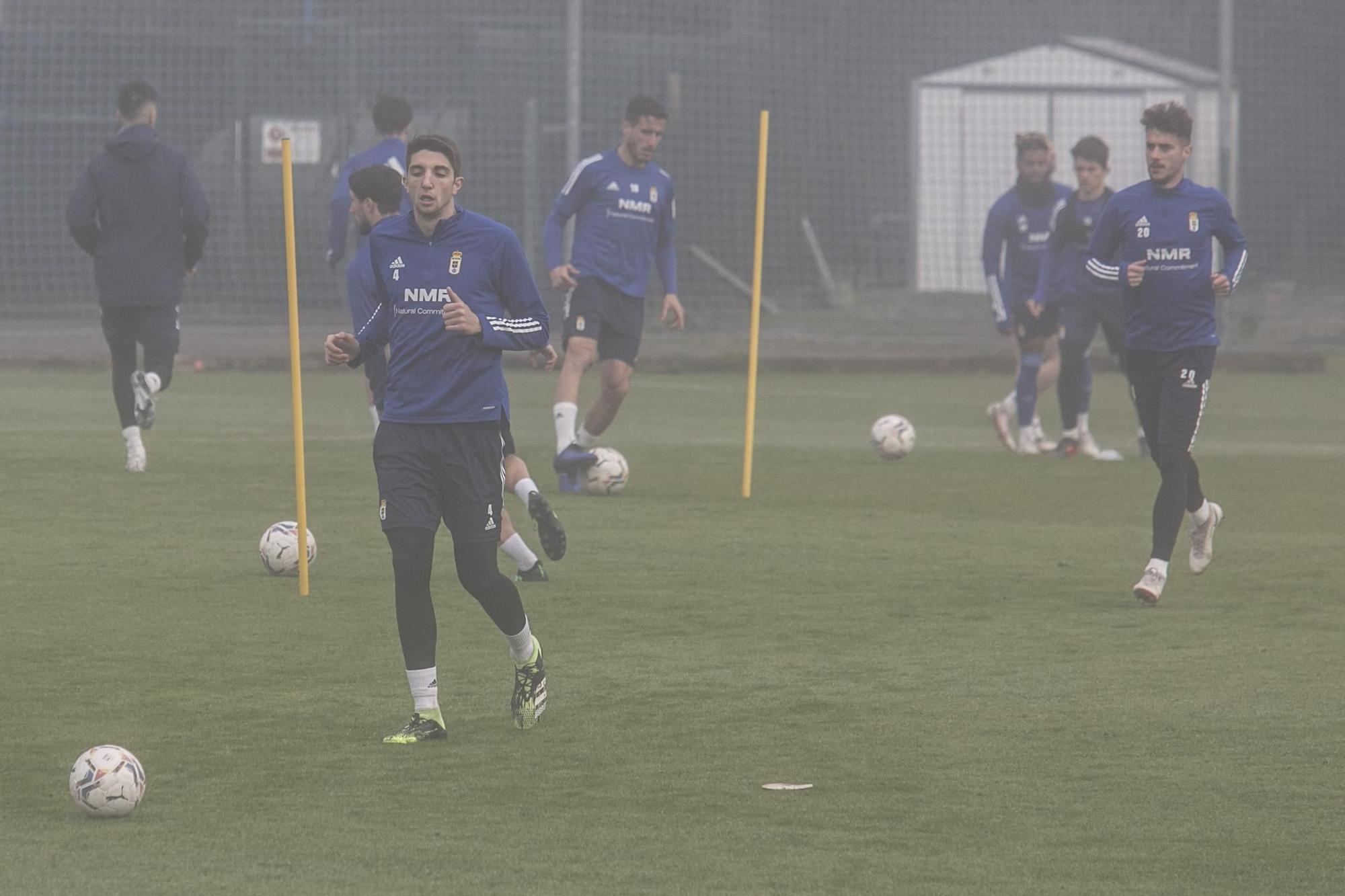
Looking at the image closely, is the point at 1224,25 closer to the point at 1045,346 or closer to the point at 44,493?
the point at 1045,346

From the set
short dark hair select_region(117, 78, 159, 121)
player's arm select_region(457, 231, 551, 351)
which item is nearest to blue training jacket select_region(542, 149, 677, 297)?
short dark hair select_region(117, 78, 159, 121)

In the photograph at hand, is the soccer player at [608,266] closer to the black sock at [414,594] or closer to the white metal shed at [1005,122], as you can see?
the black sock at [414,594]

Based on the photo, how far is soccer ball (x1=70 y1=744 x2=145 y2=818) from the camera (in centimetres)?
538

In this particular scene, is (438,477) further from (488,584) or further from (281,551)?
(281,551)

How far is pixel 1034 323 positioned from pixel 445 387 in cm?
981

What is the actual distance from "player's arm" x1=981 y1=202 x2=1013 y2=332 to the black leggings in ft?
31.5

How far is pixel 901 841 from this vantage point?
5.28 metres

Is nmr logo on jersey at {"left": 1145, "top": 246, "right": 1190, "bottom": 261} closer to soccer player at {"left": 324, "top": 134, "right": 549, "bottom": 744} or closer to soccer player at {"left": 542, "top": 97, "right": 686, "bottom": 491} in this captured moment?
soccer player at {"left": 324, "top": 134, "right": 549, "bottom": 744}

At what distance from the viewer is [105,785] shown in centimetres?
538

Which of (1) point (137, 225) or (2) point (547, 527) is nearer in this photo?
(2) point (547, 527)

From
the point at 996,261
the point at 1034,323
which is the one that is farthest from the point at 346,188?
the point at 1034,323

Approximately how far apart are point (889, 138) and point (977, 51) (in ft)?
7.26

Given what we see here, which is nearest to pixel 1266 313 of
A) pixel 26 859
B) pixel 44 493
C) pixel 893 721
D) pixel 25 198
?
pixel 25 198

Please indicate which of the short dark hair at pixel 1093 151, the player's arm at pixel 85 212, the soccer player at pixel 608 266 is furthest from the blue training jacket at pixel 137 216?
the short dark hair at pixel 1093 151
